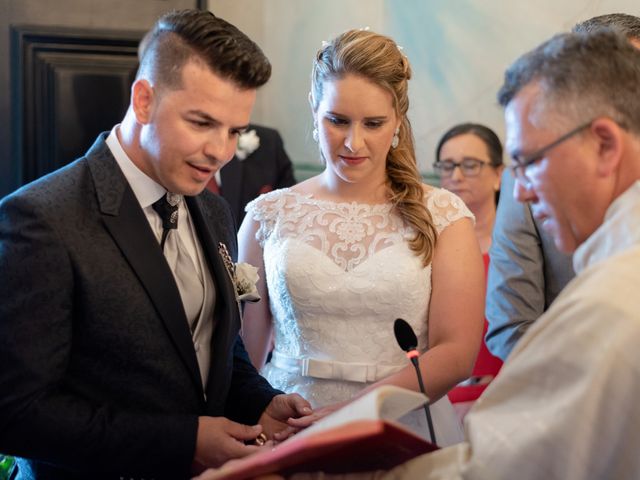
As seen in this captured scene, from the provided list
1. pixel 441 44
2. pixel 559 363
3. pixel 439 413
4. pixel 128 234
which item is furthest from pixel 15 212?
pixel 441 44

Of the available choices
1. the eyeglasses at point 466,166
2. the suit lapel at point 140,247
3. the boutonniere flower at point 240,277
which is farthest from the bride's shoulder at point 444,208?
the eyeglasses at point 466,166

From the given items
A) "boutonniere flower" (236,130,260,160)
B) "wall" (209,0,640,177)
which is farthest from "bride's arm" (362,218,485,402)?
"boutonniere flower" (236,130,260,160)

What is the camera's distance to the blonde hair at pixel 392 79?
2895mm

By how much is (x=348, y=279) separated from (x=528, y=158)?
107 centimetres

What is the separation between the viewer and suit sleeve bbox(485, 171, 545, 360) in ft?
10.3

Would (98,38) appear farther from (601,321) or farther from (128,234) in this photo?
(601,321)

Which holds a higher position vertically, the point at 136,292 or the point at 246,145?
the point at 136,292

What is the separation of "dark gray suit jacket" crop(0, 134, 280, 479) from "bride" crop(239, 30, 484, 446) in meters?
0.72

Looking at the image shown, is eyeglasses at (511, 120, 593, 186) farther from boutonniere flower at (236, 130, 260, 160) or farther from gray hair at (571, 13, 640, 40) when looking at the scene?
boutonniere flower at (236, 130, 260, 160)

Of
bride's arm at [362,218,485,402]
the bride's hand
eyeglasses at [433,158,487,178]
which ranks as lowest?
the bride's hand

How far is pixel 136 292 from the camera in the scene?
2127mm

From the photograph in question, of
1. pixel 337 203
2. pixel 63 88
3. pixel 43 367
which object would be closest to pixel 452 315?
pixel 337 203

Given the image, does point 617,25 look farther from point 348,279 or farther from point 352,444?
point 352,444

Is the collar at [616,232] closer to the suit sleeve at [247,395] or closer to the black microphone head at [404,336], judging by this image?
the black microphone head at [404,336]
